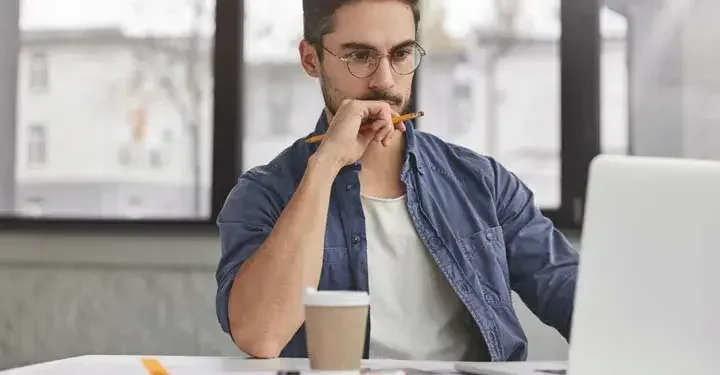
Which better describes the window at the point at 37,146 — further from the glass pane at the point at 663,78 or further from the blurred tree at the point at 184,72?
the glass pane at the point at 663,78

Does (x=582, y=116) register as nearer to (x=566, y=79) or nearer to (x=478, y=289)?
(x=566, y=79)

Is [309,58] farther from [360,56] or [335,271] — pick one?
[335,271]

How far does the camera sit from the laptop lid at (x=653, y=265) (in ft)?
2.50

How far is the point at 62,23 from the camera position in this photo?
8.52ft

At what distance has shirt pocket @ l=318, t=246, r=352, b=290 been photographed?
5.05ft

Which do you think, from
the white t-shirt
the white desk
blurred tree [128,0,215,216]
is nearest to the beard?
the white t-shirt

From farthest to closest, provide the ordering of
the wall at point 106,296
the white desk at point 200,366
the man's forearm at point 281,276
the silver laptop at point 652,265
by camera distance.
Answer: the wall at point 106,296
the man's forearm at point 281,276
the white desk at point 200,366
the silver laptop at point 652,265

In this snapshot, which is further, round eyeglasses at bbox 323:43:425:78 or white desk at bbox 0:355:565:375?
round eyeglasses at bbox 323:43:425:78

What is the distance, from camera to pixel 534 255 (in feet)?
5.23

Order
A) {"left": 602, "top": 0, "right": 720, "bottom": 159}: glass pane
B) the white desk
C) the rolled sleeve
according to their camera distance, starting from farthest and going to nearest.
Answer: {"left": 602, "top": 0, "right": 720, "bottom": 159}: glass pane
the rolled sleeve
the white desk

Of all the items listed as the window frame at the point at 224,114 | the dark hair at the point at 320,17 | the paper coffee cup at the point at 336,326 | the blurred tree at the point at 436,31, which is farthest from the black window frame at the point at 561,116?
the paper coffee cup at the point at 336,326

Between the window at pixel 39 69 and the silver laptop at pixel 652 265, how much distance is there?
7.17ft

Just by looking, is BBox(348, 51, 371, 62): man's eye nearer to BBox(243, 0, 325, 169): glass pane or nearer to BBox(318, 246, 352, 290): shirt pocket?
BBox(318, 246, 352, 290): shirt pocket

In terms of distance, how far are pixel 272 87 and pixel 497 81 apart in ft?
2.17
